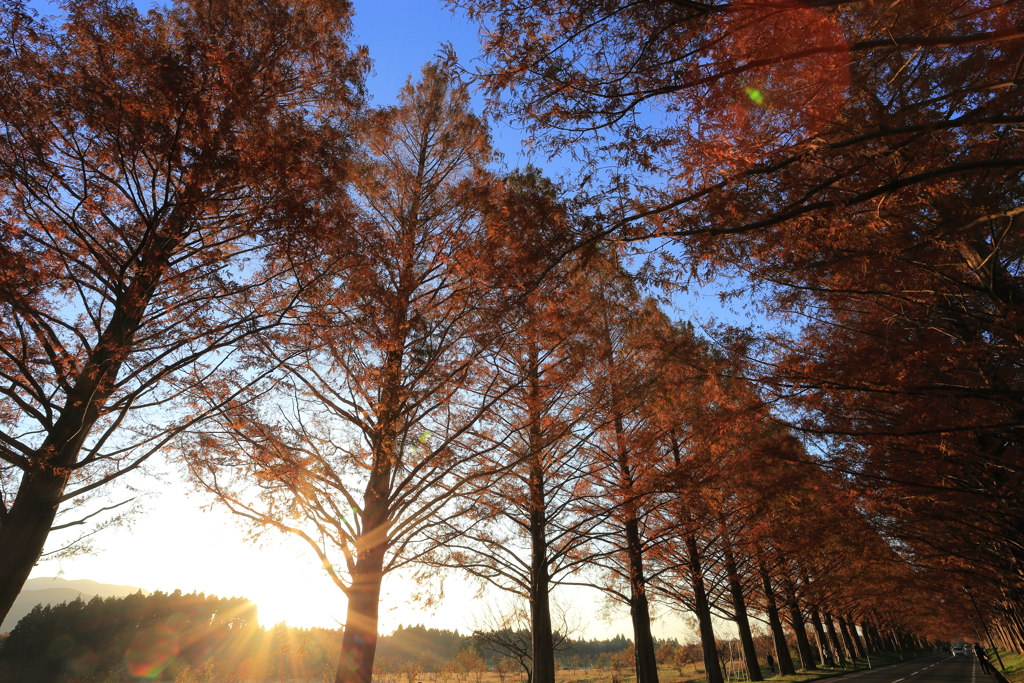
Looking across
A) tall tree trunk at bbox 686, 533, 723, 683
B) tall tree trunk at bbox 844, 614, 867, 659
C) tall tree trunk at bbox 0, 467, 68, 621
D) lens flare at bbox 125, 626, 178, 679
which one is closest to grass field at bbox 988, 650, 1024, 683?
tall tree trunk at bbox 686, 533, 723, 683

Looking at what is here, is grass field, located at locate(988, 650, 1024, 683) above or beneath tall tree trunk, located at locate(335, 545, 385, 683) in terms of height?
beneath

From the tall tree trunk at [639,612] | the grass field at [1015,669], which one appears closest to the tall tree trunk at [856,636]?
the grass field at [1015,669]

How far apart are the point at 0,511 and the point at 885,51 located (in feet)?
31.9

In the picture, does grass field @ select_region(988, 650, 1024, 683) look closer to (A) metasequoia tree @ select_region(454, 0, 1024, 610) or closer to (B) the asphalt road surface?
(B) the asphalt road surface

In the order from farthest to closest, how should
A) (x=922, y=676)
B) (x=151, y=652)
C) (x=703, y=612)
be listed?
(x=151, y=652)
(x=922, y=676)
(x=703, y=612)

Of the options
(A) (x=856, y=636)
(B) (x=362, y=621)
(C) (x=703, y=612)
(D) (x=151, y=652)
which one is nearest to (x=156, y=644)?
(D) (x=151, y=652)

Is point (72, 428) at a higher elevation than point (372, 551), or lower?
higher

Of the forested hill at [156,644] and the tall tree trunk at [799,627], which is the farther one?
the forested hill at [156,644]

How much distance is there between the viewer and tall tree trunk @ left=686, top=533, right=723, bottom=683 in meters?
13.6

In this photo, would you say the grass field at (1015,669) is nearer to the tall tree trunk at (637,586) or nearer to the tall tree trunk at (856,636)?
the tall tree trunk at (856,636)

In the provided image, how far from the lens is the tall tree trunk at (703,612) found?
534 inches

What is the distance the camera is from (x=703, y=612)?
45.8 ft

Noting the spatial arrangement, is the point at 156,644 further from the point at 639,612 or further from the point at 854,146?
the point at 854,146

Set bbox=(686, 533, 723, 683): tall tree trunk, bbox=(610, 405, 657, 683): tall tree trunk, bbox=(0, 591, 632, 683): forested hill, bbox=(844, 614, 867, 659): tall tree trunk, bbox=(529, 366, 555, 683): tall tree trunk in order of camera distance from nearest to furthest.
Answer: bbox=(529, 366, 555, 683): tall tree trunk, bbox=(610, 405, 657, 683): tall tree trunk, bbox=(686, 533, 723, 683): tall tree trunk, bbox=(0, 591, 632, 683): forested hill, bbox=(844, 614, 867, 659): tall tree trunk
